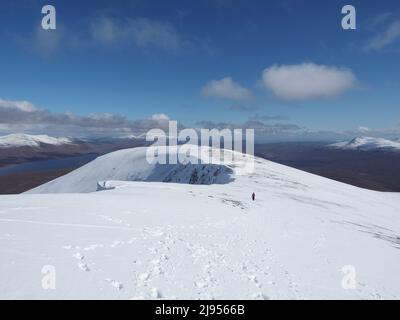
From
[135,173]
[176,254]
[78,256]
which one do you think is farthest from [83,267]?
[135,173]

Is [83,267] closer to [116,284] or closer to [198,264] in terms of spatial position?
[116,284]

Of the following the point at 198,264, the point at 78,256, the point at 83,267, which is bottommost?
the point at 198,264

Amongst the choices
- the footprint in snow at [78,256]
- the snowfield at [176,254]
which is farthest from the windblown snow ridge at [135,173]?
the footprint in snow at [78,256]

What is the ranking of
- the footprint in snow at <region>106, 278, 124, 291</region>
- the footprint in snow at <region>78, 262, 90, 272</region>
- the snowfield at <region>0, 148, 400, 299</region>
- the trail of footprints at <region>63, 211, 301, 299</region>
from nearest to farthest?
the footprint in snow at <region>106, 278, 124, 291</region> < the snowfield at <region>0, 148, 400, 299</region> < the trail of footprints at <region>63, 211, 301, 299</region> < the footprint in snow at <region>78, 262, 90, 272</region>

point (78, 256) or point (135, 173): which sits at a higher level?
point (135, 173)

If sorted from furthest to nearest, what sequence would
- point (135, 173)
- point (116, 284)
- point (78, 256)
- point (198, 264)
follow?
1. point (135, 173)
2. point (198, 264)
3. point (78, 256)
4. point (116, 284)

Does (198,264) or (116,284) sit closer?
(116,284)

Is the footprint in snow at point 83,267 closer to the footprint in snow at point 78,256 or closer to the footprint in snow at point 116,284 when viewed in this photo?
the footprint in snow at point 78,256

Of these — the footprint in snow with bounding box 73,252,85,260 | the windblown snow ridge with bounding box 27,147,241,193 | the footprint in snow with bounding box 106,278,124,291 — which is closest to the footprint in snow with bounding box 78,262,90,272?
the footprint in snow with bounding box 73,252,85,260

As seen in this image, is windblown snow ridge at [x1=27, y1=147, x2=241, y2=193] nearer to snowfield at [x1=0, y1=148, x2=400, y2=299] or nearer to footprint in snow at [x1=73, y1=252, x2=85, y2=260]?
snowfield at [x1=0, y1=148, x2=400, y2=299]

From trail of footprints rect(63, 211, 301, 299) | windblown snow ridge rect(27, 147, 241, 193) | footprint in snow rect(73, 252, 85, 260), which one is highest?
windblown snow ridge rect(27, 147, 241, 193)

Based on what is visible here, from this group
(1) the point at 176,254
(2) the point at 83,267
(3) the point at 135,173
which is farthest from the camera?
(3) the point at 135,173
